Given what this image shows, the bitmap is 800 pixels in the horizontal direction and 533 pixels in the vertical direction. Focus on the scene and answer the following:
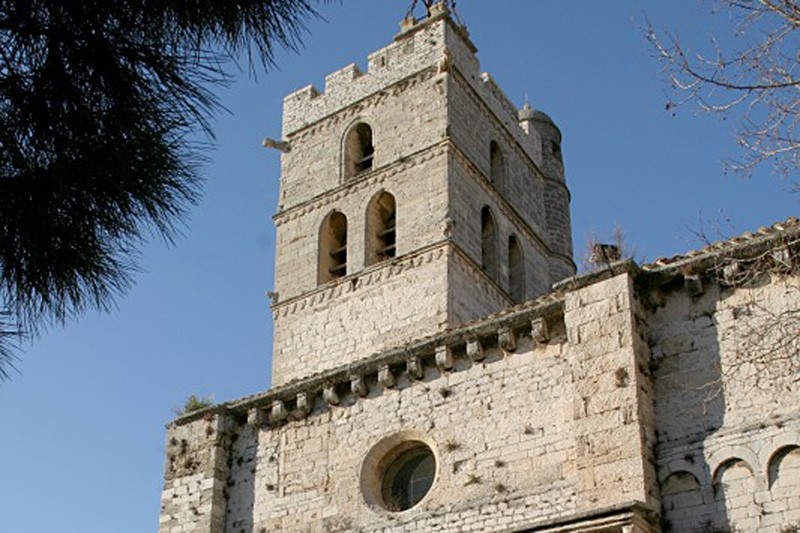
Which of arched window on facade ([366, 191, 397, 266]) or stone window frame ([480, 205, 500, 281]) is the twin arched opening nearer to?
arched window on facade ([366, 191, 397, 266])

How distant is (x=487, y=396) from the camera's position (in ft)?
44.4

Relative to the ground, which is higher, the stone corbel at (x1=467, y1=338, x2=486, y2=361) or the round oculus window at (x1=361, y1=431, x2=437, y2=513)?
the stone corbel at (x1=467, y1=338, x2=486, y2=361)

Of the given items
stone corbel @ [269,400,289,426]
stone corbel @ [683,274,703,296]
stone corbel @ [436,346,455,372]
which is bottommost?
stone corbel @ [269,400,289,426]

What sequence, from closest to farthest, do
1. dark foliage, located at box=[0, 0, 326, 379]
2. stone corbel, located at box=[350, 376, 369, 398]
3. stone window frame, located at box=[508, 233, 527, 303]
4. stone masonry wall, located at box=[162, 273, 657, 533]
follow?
dark foliage, located at box=[0, 0, 326, 379], stone masonry wall, located at box=[162, 273, 657, 533], stone corbel, located at box=[350, 376, 369, 398], stone window frame, located at box=[508, 233, 527, 303]

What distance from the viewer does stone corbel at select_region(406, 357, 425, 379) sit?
14.1 meters

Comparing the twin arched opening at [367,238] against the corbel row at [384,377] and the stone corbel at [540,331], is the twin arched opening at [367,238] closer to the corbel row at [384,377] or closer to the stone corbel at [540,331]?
the corbel row at [384,377]

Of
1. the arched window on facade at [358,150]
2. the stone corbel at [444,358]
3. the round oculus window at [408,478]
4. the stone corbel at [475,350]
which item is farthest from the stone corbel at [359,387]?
the arched window on facade at [358,150]

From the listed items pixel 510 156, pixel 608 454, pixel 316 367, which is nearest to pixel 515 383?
pixel 608 454

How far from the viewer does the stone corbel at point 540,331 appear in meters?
13.2

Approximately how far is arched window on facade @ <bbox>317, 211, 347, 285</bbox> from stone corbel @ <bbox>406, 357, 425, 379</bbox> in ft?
23.4

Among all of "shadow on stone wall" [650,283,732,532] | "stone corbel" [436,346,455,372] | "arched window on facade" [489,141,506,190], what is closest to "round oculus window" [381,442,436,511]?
"stone corbel" [436,346,455,372]

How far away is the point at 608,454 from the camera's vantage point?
39.4ft

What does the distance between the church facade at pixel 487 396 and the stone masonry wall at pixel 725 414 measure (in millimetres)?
19

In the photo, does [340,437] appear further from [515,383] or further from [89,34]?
[89,34]
